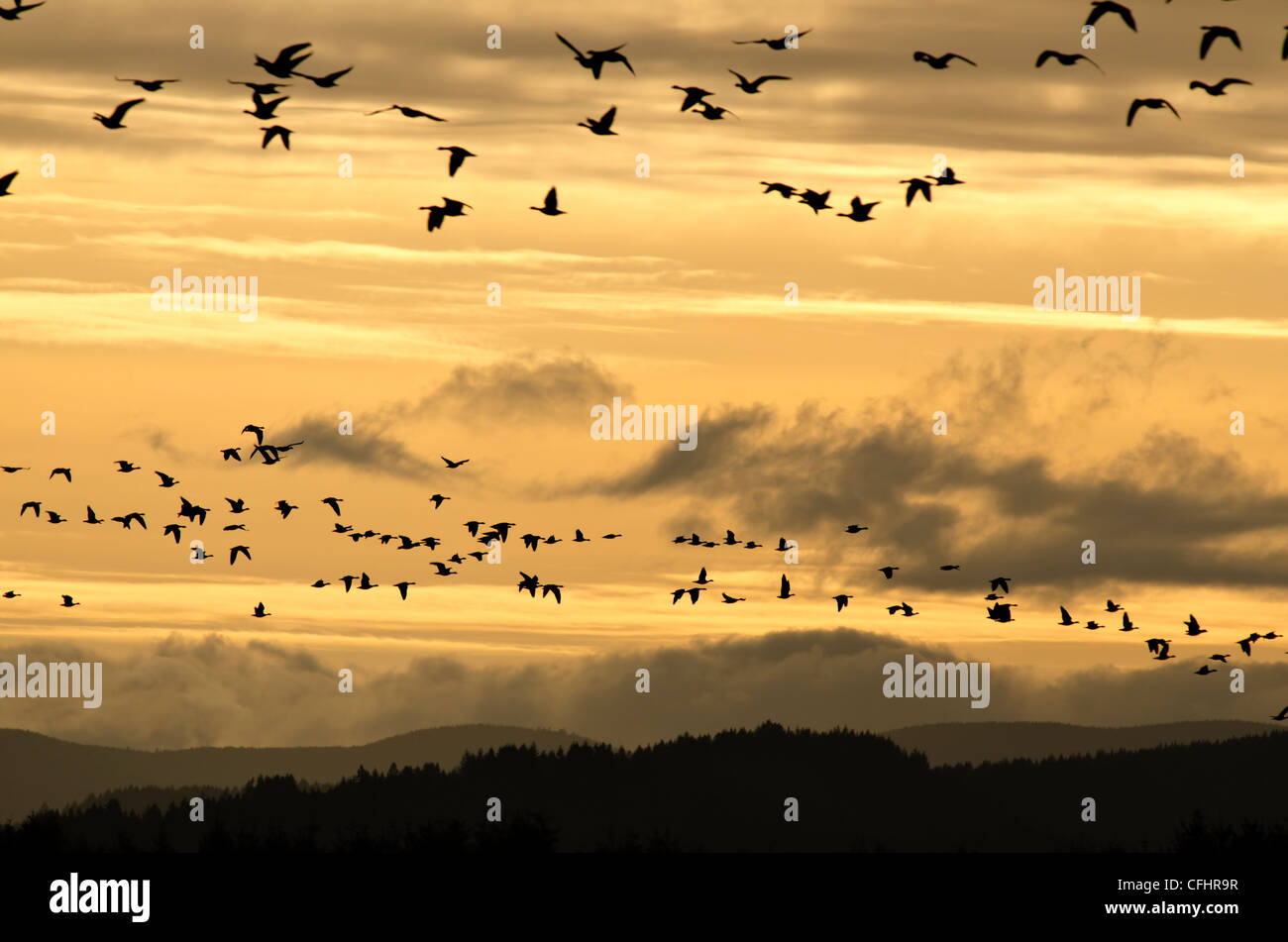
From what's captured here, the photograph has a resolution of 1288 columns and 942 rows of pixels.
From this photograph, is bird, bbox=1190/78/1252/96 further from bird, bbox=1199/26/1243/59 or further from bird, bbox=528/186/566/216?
bird, bbox=528/186/566/216

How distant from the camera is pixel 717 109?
151 feet

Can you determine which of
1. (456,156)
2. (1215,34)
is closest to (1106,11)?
(1215,34)

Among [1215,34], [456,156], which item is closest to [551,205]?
[456,156]

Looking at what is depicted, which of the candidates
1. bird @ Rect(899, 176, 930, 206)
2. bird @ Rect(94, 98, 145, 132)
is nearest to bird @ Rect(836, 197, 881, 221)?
bird @ Rect(899, 176, 930, 206)

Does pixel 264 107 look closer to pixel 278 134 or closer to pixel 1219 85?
pixel 278 134

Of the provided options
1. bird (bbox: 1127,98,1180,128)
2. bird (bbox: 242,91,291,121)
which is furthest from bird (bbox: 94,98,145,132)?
bird (bbox: 1127,98,1180,128)

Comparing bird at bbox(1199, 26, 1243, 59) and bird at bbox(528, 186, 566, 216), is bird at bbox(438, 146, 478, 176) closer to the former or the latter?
bird at bbox(528, 186, 566, 216)

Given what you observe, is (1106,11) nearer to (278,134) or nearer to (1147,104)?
(1147,104)

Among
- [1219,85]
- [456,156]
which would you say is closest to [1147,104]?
[1219,85]
